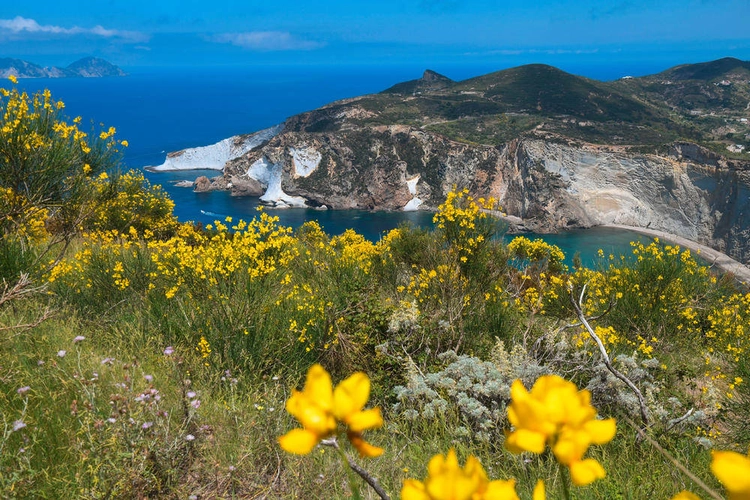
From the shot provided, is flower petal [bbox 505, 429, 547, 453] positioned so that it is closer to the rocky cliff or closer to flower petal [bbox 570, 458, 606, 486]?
flower petal [bbox 570, 458, 606, 486]

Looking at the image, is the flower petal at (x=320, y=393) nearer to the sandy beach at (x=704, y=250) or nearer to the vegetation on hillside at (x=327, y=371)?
the vegetation on hillside at (x=327, y=371)

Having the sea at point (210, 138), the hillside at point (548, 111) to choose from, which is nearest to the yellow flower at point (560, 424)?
the sea at point (210, 138)

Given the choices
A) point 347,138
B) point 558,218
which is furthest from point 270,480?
point 347,138

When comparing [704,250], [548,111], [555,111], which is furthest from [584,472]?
[548,111]

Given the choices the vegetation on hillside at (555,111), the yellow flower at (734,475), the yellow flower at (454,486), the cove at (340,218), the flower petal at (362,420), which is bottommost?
the cove at (340,218)

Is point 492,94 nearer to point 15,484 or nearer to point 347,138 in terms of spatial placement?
point 347,138

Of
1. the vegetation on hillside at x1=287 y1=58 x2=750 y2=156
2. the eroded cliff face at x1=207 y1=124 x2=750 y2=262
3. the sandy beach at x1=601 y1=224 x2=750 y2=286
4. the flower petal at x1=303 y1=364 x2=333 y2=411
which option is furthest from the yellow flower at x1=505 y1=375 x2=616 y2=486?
the vegetation on hillside at x1=287 y1=58 x2=750 y2=156

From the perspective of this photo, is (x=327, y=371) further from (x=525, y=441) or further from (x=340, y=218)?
(x=340, y=218)
